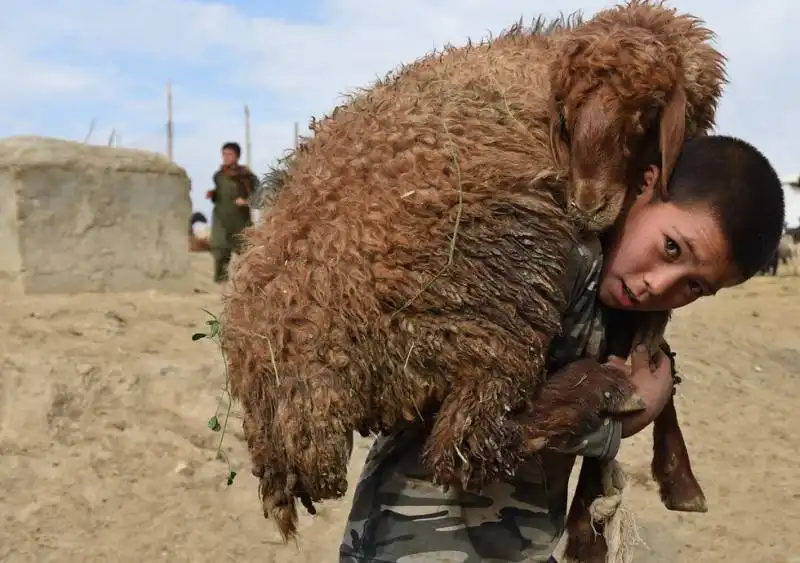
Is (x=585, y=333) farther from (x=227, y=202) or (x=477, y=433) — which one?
(x=227, y=202)

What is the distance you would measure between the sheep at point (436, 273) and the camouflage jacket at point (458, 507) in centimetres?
19

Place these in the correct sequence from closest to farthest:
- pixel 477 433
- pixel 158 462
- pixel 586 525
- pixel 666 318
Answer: pixel 477 433 → pixel 666 318 → pixel 586 525 → pixel 158 462

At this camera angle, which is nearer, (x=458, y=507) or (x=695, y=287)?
(x=695, y=287)

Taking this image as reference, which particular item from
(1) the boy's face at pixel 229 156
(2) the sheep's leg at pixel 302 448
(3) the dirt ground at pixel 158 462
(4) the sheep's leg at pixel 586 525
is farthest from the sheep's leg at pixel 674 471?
(1) the boy's face at pixel 229 156

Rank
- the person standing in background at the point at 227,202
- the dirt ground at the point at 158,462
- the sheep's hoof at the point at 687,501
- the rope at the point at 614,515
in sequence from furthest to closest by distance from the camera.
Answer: the person standing in background at the point at 227,202 < the dirt ground at the point at 158,462 < the sheep's hoof at the point at 687,501 < the rope at the point at 614,515

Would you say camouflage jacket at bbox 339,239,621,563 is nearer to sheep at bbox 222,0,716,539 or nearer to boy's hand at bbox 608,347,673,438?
boy's hand at bbox 608,347,673,438

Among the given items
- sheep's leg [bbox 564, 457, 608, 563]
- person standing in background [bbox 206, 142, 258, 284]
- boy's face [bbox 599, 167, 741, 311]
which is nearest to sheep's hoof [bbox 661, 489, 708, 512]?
sheep's leg [bbox 564, 457, 608, 563]

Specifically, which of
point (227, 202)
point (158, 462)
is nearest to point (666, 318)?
point (158, 462)

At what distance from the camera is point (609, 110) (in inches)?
57.9

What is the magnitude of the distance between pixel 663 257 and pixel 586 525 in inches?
25.4

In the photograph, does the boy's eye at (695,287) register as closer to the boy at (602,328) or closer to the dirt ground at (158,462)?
the boy at (602,328)

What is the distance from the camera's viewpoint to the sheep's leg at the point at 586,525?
184 centimetres

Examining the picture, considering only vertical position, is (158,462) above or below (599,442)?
below

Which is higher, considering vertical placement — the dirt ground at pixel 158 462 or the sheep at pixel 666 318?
the sheep at pixel 666 318
